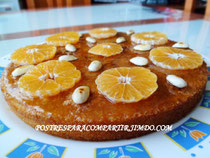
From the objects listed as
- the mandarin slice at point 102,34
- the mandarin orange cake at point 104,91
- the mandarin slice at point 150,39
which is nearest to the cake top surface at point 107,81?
the mandarin orange cake at point 104,91

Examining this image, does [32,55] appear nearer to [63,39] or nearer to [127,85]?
[63,39]

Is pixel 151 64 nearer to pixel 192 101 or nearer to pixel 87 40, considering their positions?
pixel 192 101

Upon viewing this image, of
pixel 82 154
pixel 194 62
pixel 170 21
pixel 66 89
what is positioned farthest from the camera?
pixel 170 21

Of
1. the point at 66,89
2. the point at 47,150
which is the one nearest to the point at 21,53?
the point at 66,89

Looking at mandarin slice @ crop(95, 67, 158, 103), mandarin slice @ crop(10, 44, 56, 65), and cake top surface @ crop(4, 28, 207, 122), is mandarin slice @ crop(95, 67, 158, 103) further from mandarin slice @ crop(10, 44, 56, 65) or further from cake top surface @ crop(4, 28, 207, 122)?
mandarin slice @ crop(10, 44, 56, 65)

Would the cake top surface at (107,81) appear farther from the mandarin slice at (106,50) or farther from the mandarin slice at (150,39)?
the mandarin slice at (150,39)

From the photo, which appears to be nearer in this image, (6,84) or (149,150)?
(149,150)

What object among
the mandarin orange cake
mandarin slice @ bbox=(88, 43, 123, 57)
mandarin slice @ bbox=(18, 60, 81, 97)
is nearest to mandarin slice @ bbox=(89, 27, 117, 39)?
mandarin slice @ bbox=(88, 43, 123, 57)

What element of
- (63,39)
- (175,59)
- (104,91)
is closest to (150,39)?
(175,59)
